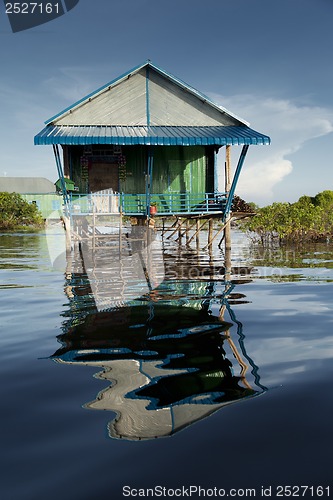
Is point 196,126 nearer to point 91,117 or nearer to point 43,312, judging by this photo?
point 91,117

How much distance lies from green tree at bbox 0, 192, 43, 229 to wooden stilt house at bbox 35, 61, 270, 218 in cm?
3178

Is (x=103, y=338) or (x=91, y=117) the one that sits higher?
(x=91, y=117)

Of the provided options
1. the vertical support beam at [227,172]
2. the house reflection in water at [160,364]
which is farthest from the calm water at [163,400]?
the vertical support beam at [227,172]

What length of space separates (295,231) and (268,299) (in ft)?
62.4

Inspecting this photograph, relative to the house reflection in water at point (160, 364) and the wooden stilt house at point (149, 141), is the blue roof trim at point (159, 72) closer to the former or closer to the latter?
the wooden stilt house at point (149, 141)

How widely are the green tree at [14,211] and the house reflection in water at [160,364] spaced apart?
44.5 meters

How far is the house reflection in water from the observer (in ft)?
9.17

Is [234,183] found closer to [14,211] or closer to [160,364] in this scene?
[160,364]

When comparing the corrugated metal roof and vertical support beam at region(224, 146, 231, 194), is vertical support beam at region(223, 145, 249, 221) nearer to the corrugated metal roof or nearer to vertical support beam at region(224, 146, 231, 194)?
vertical support beam at region(224, 146, 231, 194)

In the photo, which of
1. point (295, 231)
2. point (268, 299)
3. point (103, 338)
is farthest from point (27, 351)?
point (295, 231)

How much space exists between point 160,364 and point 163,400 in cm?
82

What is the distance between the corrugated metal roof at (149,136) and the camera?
50.4 feet

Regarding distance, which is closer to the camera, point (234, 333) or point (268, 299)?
point (234, 333)

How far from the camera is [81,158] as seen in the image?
18.1 metres
